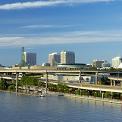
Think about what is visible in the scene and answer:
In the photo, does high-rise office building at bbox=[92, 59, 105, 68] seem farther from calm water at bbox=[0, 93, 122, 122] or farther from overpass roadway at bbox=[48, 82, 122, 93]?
calm water at bbox=[0, 93, 122, 122]

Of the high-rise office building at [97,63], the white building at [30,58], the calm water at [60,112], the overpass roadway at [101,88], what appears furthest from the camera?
the white building at [30,58]

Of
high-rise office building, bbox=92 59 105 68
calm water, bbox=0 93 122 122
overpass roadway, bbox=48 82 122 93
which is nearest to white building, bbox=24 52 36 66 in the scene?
high-rise office building, bbox=92 59 105 68

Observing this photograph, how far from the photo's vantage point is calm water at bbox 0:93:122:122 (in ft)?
73.9

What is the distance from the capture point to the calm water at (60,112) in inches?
886

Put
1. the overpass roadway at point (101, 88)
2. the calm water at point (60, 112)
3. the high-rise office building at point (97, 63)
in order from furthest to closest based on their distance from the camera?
1. the high-rise office building at point (97, 63)
2. the overpass roadway at point (101, 88)
3. the calm water at point (60, 112)

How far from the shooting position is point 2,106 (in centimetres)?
2864

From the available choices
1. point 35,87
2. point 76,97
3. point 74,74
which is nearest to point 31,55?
point 74,74

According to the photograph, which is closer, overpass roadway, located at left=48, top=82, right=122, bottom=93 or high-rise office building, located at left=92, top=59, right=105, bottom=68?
overpass roadway, located at left=48, top=82, right=122, bottom=93

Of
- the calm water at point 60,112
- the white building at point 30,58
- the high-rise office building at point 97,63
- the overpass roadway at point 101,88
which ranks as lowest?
the calm water at point 60,112

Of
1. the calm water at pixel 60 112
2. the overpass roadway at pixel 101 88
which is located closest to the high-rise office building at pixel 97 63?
the overpass roadway at pixel 101 88

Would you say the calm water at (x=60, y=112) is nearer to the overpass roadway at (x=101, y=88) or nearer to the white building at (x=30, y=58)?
the overpass roadway at (x=101, y=88)

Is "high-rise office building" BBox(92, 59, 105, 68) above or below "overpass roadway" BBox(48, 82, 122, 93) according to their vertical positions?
above

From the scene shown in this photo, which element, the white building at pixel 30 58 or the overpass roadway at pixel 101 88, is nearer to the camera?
the overpass roadway at pixel 101 88

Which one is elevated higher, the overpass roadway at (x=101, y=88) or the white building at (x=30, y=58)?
the white building at (x=30, y=58)
